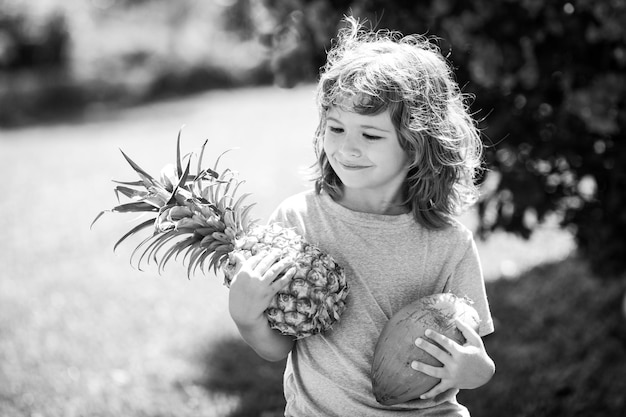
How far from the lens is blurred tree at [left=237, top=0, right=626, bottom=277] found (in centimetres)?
403

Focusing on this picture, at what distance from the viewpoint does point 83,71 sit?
66.1 ft

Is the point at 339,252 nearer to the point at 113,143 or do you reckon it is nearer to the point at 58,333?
the point at 58,333

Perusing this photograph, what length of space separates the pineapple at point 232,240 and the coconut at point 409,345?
195 millimetres

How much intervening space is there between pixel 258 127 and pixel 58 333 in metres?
9.11

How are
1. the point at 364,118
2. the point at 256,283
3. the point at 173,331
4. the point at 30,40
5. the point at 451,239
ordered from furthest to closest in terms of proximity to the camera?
the point at 30,40 → the point at 173,331 → the point at 451,239 → the point at 364,118 → the point at 256,283

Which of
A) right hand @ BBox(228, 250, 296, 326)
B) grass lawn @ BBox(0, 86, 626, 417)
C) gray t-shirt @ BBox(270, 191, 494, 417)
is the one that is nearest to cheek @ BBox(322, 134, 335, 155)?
gray t-shirt @ BBox(270, 191, 494, 417)

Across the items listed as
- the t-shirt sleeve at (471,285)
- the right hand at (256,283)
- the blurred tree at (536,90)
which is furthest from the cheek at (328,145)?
the blurred tree at (536,90)

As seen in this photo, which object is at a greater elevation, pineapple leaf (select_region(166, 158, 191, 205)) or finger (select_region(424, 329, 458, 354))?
pineapple leaf (select_region(166, 158, 191, 205))

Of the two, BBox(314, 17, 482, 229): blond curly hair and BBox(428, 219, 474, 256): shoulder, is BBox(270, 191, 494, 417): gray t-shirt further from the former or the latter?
BBox(314, 17, 482, 229): blond curly hair

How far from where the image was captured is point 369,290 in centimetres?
244

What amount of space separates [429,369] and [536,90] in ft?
8.58

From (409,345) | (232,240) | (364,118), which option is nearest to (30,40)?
(232,240)

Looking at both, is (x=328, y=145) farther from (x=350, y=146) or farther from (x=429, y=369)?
(x=429, y=369)

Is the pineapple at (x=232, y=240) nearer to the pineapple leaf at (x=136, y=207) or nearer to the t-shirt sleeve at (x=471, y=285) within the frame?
the pineapple leaf at (x=136, y=207)
